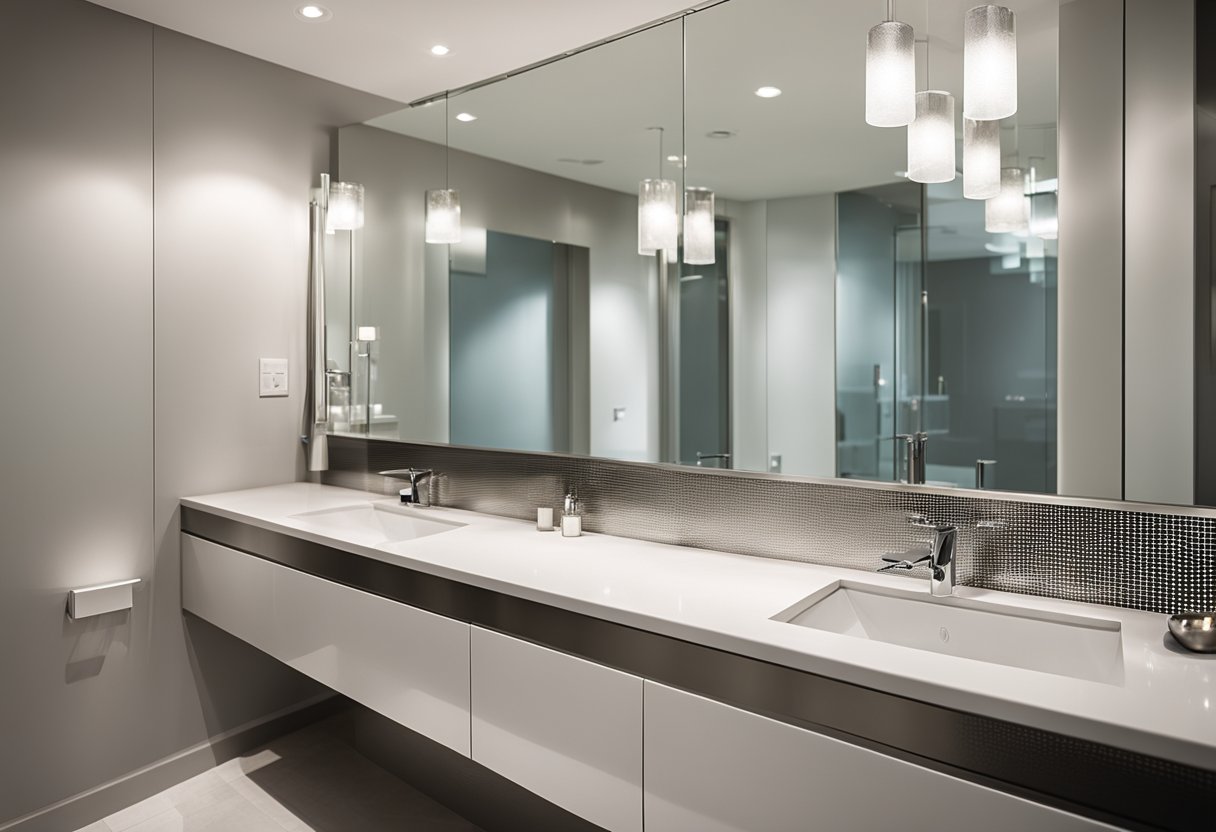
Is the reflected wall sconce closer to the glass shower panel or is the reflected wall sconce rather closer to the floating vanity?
the floating vanity

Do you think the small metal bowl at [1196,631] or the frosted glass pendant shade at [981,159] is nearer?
the small metal bowl at [1196,631]

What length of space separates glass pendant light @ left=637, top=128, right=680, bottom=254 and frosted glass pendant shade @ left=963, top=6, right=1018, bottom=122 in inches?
30.1

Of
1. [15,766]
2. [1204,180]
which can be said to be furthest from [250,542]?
[1204,180]

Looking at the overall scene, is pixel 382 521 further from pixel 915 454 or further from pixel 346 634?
pixel 915 454

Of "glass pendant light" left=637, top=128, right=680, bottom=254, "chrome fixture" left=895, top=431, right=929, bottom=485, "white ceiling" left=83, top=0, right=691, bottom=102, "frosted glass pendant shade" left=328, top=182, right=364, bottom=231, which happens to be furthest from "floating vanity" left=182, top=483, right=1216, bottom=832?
"white ceiling" left=83, top=0, right=691, bottom=102

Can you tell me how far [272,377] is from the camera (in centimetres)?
288

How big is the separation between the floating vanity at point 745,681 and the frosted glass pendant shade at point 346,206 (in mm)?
1280

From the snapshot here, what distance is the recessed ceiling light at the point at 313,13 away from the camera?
7.35 ft

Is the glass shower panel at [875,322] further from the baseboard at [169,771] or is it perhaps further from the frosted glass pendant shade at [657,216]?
the baseboard at [169,771]

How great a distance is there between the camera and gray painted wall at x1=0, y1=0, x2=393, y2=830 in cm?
222

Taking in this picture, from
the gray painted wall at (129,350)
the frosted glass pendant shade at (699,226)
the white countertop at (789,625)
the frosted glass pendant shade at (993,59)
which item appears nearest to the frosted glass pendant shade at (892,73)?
the frosted glass pendant shade at (993,59)

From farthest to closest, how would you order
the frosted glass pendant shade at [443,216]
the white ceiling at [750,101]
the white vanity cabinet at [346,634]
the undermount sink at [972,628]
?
the frosted glass pendant shade at [443,216] < the white vanity cabinet at [346,634] < the white ceiling at [750,101] < the undermount sink at [972,628]

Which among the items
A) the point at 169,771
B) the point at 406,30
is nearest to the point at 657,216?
the point at 406,30

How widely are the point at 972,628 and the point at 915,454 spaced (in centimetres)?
37
